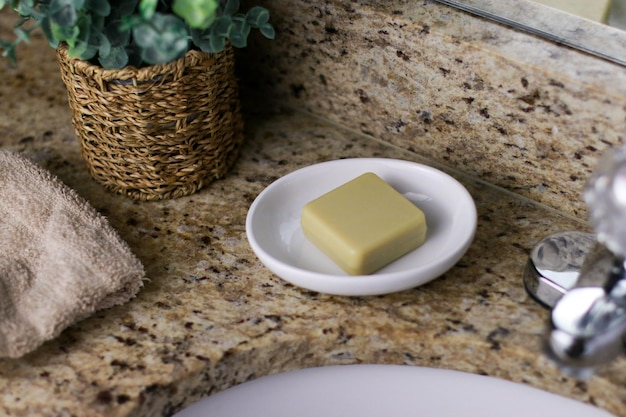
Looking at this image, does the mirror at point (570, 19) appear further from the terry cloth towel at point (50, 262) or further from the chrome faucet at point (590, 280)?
the terry cloth towel at point (50, 262)

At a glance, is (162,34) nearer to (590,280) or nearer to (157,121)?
(157,121)

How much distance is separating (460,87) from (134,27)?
0.32 meters

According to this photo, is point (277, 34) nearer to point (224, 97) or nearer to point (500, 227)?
point (224, 97)

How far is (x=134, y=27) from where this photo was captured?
624mm

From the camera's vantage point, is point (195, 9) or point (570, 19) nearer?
point (195, 9)

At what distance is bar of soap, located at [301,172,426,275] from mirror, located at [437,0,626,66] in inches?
8.1

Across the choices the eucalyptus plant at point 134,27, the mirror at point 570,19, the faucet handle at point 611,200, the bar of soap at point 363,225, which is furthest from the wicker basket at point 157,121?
the faucet handle at point 611,200

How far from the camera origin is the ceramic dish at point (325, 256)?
67 centimetres

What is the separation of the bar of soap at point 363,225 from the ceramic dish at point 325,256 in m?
0.02

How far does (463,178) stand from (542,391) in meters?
0.25

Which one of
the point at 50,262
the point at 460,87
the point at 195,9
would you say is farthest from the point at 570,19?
the point at 50,262

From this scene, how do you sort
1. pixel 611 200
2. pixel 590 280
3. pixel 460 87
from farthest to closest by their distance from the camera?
1. pixel 460 87
2. pixel 590 280
3. pixel 611 200

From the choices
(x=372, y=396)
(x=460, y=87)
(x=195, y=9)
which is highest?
(x=195, y=9)

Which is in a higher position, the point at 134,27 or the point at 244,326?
the point at 134,27
